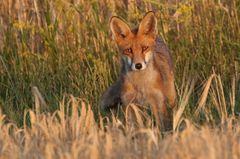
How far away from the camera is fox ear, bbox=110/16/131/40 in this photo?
8.88m

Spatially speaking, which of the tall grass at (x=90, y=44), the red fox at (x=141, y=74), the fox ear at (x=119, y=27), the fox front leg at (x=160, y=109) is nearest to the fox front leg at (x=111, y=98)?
the red fox at (x=141, y=74)

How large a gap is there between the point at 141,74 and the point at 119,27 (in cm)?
58

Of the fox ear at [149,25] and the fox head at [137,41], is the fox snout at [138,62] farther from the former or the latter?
the fox ear at [149,25]

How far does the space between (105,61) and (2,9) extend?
1.88m

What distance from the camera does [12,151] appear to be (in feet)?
18.7

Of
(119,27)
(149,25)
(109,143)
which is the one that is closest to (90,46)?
(119,27)

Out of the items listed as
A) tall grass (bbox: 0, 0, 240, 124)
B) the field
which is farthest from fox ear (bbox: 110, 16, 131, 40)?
tall grass (bbox: 0, 0, 240, 124)

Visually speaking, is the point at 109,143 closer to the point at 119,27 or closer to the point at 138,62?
the point at 138,62

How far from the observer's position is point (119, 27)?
8.92m

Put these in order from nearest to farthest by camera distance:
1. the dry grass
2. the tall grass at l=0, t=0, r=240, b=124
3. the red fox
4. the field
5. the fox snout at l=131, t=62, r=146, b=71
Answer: the dry grass, the fox snout at l=131, t=62, r=146, b=71, the red fox, the field, the tall grass at l=0, t=0, r=240, b=124

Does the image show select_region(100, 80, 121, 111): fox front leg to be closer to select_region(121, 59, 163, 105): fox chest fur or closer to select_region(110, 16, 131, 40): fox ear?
select_region(121, 59, 163, 105): fox chest fur

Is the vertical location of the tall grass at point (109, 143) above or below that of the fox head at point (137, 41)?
below

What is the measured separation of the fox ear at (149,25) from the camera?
8.80 m

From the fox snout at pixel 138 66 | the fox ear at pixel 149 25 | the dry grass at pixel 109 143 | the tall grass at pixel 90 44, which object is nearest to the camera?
the dry grass at pixel 109 143
